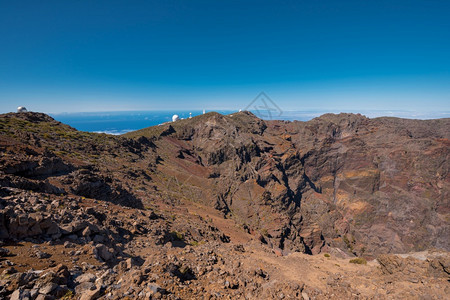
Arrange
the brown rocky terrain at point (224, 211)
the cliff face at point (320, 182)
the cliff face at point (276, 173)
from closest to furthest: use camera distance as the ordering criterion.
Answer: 1. the brown rocky terrain at point (224, 211)
2. the cliff face at point (276, 173)
3. the cliff face at point (320, 182)

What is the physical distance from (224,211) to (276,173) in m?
29.9

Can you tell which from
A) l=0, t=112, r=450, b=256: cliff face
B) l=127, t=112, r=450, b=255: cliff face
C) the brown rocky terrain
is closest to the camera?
the brown rocky terrain

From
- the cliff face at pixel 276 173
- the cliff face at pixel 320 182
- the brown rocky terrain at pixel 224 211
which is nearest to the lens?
the brown rocky terrain at pixel 224 211

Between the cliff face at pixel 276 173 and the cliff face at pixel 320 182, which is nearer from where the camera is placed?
the cliff face at pixel 276 173

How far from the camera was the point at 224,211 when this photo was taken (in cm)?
4141

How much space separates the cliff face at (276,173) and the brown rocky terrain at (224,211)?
330 millimetres

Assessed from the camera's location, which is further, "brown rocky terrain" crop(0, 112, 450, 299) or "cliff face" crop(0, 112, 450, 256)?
"cliff face" crop(0, 112, 450, 256)

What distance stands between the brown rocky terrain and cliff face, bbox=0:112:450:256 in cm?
33

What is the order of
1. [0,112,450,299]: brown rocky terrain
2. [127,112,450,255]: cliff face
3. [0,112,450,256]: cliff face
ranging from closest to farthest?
[0,112,450,299]: brown rocky terrain → [0,112,450,256]: cliff face → [127,112,450,255]: cliff face

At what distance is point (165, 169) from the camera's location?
1866 inches

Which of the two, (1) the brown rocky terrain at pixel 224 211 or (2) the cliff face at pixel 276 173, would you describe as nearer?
(1) the brown rocky terrain at pixel 224 211

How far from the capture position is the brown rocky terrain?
843cm

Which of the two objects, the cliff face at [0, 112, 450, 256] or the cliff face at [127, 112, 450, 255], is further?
the cliff face at [127, 112, 450, 255]

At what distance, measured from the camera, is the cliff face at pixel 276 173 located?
90.1 feet
